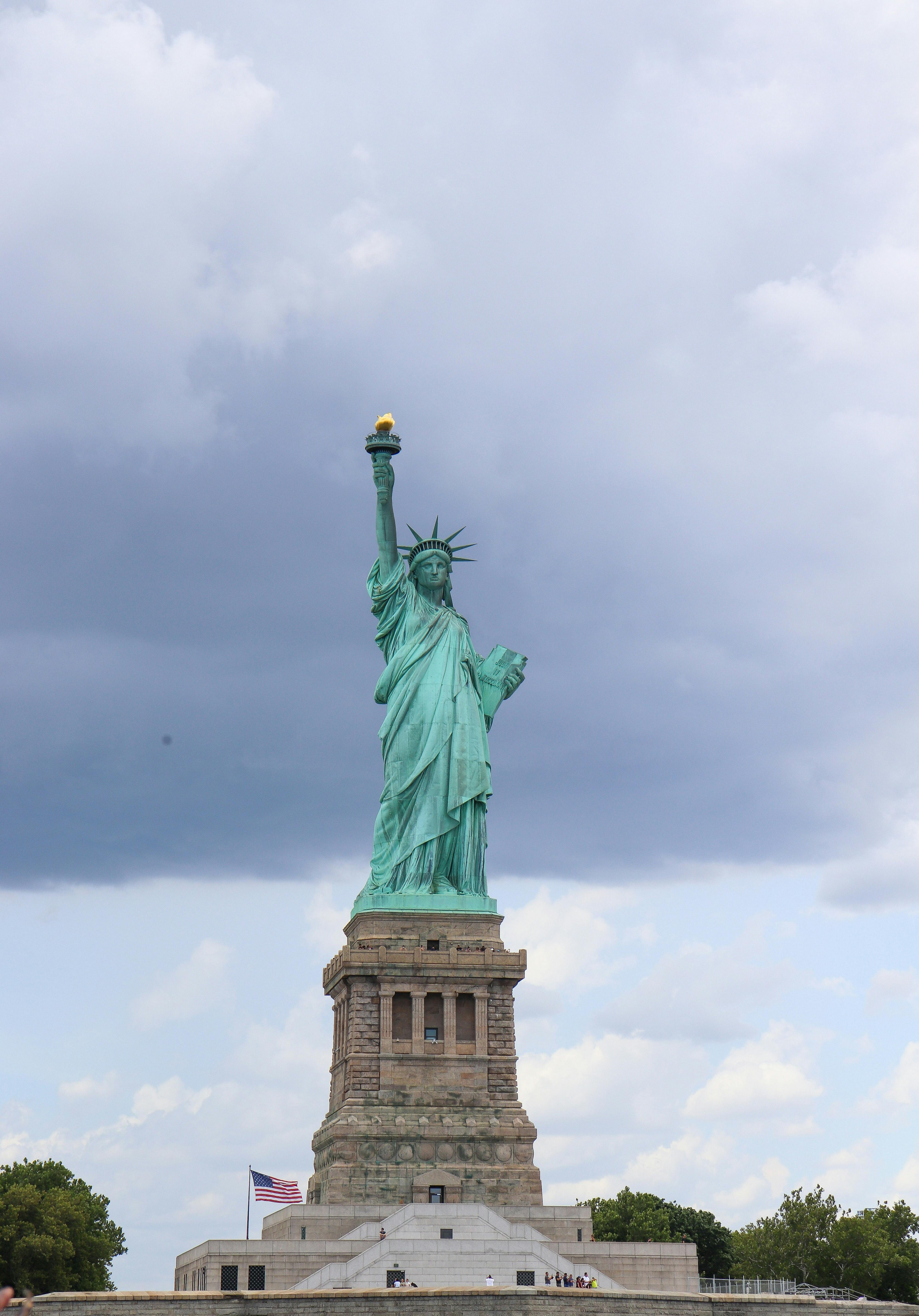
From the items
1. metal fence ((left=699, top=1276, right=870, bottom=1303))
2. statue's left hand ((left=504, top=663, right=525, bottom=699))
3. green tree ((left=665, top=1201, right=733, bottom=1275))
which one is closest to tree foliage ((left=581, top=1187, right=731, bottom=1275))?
green tree ((left=665, top=1201, right=733, bottom=1275))

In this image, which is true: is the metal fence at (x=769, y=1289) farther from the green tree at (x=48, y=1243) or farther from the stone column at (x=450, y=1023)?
the green tree at (x=48, y=1243)

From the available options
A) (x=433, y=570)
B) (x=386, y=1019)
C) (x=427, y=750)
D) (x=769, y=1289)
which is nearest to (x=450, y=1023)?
(x=386, y=1019)

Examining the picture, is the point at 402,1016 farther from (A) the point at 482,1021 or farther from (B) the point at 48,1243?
(B) the point at 48,1243

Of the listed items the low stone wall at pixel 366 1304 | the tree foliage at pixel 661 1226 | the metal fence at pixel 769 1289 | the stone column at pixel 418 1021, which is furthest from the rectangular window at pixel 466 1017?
the tree foliage at pixel 661 1226

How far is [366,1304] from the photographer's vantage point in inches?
1426

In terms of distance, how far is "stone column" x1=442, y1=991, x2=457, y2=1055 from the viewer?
165 feet

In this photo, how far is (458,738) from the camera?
5472 centimetres

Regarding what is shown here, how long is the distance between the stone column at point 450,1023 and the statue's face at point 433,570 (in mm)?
13001

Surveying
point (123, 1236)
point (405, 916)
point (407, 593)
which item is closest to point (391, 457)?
point (407, 593)

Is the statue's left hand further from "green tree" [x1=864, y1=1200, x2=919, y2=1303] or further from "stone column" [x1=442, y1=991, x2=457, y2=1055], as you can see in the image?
"green tree" [x1=864, y1=1200, x2=919, y2=1303]

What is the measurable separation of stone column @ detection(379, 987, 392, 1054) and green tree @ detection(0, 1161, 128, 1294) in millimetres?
10090

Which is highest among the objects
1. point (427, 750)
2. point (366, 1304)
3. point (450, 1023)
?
point (427, 750)

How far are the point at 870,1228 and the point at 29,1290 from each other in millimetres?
47247

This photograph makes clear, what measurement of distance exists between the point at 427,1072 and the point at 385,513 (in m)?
17.0
